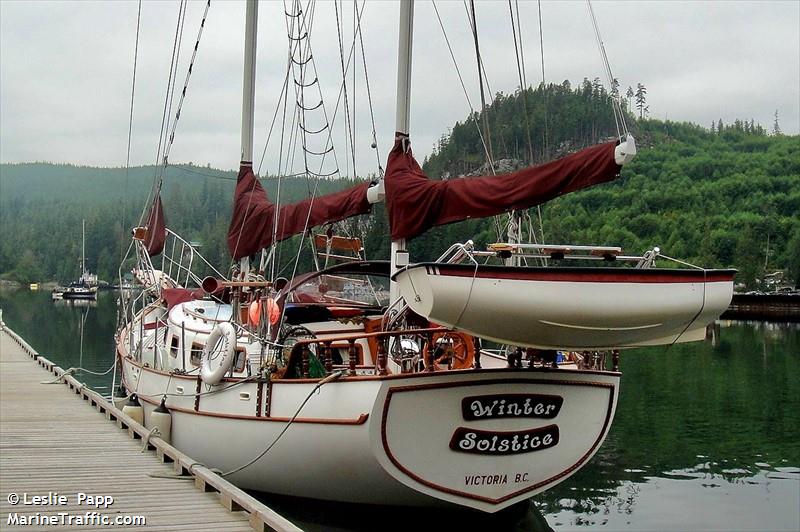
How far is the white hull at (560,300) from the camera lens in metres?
10.1

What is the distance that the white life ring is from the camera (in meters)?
14.3

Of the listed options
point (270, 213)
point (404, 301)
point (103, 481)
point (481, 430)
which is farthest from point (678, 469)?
point (103, 481)

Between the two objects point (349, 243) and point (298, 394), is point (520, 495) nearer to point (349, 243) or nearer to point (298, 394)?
point (298, 394)

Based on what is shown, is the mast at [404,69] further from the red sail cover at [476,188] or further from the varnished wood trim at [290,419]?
the varnished wood trim at [290,419]

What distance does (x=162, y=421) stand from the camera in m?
16.0

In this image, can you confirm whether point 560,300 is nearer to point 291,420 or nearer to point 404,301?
point 404,301

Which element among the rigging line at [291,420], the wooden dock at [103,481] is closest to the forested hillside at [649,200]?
the wooden dock at [103,481]

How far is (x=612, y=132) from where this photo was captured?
5984 inches

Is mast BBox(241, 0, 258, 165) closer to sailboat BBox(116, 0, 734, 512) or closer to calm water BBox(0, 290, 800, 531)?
sailboat BBox(116, 0, 734, 512)

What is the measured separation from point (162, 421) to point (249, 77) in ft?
29.7

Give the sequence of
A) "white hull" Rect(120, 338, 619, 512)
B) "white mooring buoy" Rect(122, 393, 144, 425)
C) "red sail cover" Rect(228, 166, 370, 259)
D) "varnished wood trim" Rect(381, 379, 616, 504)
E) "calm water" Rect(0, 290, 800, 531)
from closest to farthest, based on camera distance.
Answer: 1. "varnished wood trim" Rect(381, 379, 616, 504)
2. "white hull" Rect(120, 338, 619, 512)
3. "calm water" Rect(0, 290, 800, 531)
4. "red sail cover" Rect(228, 166, 370, 259)
5. "white mooring buoy" Rect(122, 393, 144, 425)

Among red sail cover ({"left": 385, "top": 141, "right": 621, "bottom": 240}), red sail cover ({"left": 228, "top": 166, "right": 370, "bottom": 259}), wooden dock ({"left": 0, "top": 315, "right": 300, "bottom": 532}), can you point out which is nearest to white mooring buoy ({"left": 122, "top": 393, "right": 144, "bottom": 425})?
wooden dock ({"left": 0, "top": 315, "right": 300, "bottom": 532})

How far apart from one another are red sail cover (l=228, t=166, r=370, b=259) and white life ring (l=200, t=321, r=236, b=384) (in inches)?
107

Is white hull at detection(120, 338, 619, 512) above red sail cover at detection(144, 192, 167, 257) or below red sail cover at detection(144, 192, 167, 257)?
below
